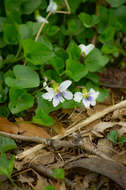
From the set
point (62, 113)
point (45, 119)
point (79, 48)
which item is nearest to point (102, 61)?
point (79, 48)

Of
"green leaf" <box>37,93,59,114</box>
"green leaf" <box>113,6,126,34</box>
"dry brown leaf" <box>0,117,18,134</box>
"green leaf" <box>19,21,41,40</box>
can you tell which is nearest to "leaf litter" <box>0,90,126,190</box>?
"dry brown leaf" <box>0,117,18,134</box>

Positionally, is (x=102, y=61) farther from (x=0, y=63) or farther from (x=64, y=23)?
(x=0, y=63)

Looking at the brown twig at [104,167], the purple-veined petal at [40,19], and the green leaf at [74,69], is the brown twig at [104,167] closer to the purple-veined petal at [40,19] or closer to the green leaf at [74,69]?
the green leaf at [74,69]

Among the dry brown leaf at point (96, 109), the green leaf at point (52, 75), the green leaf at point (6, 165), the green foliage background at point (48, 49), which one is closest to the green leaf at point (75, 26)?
the green foliage background at point (48, 49)

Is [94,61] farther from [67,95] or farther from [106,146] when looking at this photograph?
[106,146]

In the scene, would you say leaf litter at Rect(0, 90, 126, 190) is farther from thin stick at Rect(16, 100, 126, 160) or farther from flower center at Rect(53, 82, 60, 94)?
flower center at Rect(53, 82, 60, 94)

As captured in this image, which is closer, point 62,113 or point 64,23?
point 62,113

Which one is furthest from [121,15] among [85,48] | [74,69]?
[74,69]
